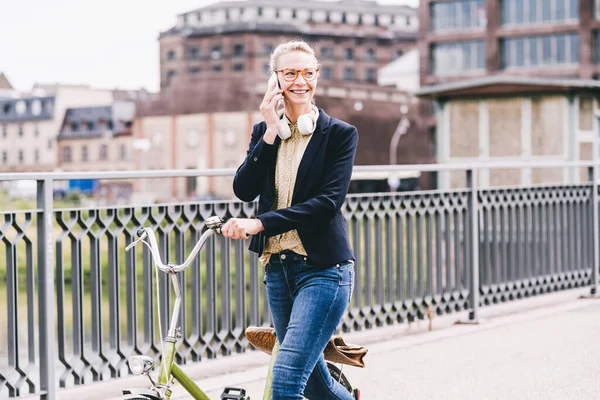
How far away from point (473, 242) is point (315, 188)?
5100mm

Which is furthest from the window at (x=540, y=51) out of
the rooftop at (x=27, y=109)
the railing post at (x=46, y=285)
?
the railing post at (x=46, y=285)

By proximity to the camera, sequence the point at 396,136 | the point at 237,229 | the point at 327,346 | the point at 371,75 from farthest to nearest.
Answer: the point at 371,75 < the point at 396,136 < the point at 327,346 < the point at 237,229

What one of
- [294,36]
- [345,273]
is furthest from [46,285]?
[294,36]

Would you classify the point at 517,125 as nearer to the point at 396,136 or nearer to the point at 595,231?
the point at 595,231

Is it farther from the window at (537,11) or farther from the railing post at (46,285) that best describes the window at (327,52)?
the railing post at (46,285)

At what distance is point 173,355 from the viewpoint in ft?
12.7

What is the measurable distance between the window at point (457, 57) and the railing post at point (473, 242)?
71.4m

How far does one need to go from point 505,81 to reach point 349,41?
110829mm

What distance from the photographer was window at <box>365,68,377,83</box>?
128 meters

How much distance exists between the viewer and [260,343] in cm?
441

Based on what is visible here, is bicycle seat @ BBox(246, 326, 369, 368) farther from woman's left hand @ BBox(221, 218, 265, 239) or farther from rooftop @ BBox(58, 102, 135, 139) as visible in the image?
rooftop @ BBox(58, 102, 135, 139)

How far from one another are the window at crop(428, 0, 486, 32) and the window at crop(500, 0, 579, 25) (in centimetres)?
185

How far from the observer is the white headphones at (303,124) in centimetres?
409

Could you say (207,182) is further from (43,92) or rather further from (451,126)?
(43,92)
